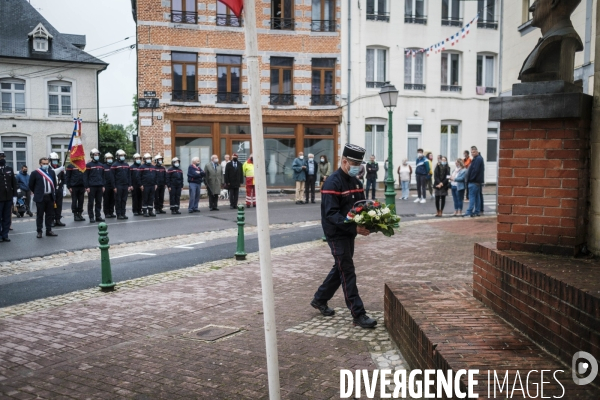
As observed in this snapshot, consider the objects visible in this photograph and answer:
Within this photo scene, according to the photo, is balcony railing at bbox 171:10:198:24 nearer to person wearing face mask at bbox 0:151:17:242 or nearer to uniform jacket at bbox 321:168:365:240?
person wearing face mask at bbox 0:151:17:242

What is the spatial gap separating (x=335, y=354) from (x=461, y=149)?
2870 centimetres

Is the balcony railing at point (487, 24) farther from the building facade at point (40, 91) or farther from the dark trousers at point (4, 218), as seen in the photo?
the dark trousers at point (4, 218)

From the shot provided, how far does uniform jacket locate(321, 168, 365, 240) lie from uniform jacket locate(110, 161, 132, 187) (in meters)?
13.3

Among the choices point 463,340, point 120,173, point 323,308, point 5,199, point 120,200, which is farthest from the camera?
point 120,173

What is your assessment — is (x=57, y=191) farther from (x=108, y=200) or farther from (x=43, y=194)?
(x=108, y=200)

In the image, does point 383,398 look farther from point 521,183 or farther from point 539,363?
point 521,183

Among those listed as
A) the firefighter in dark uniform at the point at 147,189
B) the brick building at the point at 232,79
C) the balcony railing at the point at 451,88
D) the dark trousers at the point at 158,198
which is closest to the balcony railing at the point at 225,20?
the brick building at the point at 232,79

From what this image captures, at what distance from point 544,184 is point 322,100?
86.3ft

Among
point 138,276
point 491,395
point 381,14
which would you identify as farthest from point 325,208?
point 381,14

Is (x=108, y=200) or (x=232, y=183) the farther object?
(x=232, y=183)

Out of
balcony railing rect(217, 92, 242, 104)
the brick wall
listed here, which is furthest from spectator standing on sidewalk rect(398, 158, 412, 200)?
the brick wall

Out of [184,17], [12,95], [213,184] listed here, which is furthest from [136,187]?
[12,95]

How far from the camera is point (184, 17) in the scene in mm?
28031

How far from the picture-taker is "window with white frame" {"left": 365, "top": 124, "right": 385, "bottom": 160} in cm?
3061
